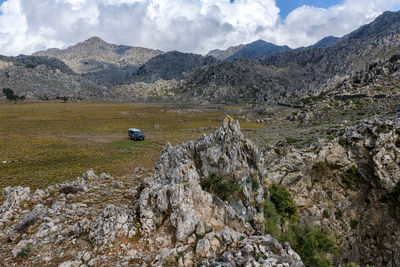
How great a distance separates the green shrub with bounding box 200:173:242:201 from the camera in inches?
607

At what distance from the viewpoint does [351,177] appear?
68.3ft

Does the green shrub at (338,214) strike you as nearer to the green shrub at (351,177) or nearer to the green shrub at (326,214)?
the green shrub at (326,214)

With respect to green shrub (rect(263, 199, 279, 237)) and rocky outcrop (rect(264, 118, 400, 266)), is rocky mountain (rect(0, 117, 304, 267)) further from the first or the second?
rocky outcrop (rect(264, 118, 400, 266))

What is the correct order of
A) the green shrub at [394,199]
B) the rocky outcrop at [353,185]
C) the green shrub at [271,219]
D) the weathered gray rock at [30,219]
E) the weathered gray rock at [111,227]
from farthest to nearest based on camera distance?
the rocky outcrop at [353,185] → the green shrub at [394,199] → the green shrub at [271,219] → the weathered gray rock at [30,219] → the weathered gray rock at [111,227]

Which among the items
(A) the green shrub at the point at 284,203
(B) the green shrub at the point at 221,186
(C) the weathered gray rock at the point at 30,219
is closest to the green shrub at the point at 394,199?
(A) the green shrub at the point at 284,203

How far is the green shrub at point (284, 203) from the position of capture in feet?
58.2

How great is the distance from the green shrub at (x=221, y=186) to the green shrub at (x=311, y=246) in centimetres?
491

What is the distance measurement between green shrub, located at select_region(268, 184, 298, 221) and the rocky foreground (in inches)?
14.6

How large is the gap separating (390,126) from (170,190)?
24594mm

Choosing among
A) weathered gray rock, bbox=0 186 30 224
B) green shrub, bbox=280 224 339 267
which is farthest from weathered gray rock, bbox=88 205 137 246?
green shrub, bbox=280 224 339 267

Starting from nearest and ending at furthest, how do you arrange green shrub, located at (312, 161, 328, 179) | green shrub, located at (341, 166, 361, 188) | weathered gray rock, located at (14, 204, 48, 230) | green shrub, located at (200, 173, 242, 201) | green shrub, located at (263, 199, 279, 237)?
weathered gray rock, located at (14, 204, 48, 230), green shrub, located at (263, 199, 279, 237), green shrub, located at (200, 173, 242, 201), green shrub, located at (341, 166, 361, 188), green shrub, located at (312, 161, 328, 179)

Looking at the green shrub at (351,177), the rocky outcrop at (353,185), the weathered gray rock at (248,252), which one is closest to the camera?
the weathered gray rock at (248,252)

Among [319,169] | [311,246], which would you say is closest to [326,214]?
[319,169]

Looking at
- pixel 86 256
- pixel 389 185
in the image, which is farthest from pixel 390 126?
pixel 86 256
